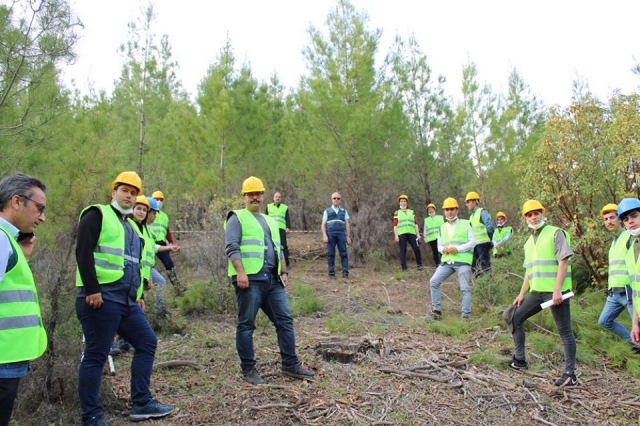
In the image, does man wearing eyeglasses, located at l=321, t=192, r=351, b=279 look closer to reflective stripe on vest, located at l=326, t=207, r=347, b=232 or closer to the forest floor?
reflective stripe on vest, located at l=326, t=207, r=347, b=232

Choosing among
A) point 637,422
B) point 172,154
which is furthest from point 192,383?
point 172,154

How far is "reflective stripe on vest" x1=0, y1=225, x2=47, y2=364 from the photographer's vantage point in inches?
93.0

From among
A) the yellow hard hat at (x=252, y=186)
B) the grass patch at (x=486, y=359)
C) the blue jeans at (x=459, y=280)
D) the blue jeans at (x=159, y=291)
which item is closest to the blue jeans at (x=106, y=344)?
the yellow hard hat at (x=252, y=186)

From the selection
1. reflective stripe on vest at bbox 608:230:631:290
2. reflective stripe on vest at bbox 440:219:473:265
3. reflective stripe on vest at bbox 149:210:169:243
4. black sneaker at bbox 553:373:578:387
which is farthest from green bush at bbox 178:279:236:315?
reflective stripe on vest at bbox 608:230:631:290

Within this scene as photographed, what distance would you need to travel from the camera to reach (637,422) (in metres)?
4.30

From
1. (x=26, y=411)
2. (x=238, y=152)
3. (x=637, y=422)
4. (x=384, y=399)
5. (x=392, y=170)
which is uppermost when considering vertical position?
(x=238, y=152)

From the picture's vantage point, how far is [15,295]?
2416mm

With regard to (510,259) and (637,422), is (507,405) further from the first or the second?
(510,259)

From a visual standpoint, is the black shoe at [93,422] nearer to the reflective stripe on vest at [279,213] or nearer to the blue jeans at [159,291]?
the blue jeans at [159,291]

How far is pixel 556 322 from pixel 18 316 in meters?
4.66

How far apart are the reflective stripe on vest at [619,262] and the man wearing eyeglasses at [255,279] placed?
3.71 m

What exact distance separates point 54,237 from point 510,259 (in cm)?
734

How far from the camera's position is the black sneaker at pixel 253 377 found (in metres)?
4.43

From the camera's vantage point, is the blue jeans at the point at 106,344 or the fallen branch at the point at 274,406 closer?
the blue jeans at the point at 106,344
